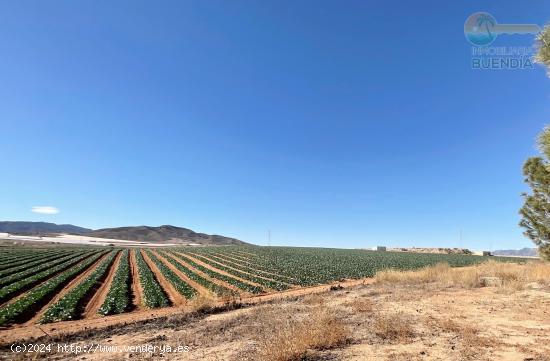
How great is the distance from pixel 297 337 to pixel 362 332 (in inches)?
105

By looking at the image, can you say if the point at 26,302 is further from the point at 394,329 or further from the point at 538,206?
the point at 538,206

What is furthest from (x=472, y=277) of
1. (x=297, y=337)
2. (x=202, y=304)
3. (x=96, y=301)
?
(x=96, y=301)

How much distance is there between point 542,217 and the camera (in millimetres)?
16422

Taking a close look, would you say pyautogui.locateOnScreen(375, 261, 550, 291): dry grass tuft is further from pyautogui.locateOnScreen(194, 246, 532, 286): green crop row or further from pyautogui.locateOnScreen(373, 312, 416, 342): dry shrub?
pyautogui.locateOnScreen(373, 312, 416, 342): dry shrub

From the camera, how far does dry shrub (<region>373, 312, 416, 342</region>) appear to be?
9992 millimetres

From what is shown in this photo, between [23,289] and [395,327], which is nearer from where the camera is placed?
[395,327]

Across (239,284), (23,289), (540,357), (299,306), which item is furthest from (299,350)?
(23,289)

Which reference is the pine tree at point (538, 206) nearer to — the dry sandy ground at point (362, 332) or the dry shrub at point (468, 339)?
the dry sandy ground at point (362, 332)

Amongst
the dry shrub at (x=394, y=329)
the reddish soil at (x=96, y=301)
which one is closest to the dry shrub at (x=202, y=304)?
the reddish soil at (x=96, y=301)

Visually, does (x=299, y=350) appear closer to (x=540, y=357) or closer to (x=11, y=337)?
(x=540, y=357)

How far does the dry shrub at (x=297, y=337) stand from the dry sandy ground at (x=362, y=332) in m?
0.03

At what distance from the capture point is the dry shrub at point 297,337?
27.4 feet

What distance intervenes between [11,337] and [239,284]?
18.1 metres

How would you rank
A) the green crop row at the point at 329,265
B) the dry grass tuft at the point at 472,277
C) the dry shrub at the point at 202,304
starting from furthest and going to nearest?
1. the green crop row at the point at 329,265
2. the dry grass tuft at the point at 472,277
3. the dry shrub at the point at 202,304
